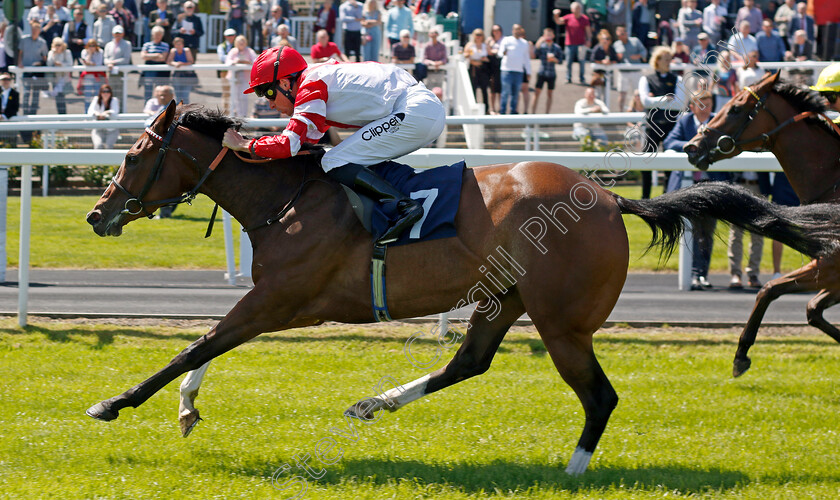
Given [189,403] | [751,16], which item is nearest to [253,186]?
[189,403]

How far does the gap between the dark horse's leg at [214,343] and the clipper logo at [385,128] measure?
2.97ft

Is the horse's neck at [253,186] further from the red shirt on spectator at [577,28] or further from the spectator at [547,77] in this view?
the red shirt on spectator at [577,28]

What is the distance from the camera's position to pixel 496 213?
4.64 meters

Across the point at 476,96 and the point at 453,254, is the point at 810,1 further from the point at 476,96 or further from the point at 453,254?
the point at 453,254

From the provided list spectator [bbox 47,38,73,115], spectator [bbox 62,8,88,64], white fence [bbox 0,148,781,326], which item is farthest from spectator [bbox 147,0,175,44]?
white fence [bbox 0,148,781,326]

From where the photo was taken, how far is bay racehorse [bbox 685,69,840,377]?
6363 millimetres

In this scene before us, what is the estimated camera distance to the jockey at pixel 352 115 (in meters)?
4.64

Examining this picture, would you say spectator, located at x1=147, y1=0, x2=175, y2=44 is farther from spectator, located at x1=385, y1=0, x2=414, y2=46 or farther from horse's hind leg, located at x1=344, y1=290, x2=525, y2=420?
horse's hind leg, located at x1=344, y1=290, x2=525, y2=420

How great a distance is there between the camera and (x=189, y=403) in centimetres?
476

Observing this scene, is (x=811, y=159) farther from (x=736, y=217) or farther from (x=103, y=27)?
(x=103, y=27)

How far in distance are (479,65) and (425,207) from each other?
10.9m

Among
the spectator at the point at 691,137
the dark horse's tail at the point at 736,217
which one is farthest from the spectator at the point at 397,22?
the dark horse's tail at the point at 736,217

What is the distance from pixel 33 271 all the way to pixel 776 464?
741cm

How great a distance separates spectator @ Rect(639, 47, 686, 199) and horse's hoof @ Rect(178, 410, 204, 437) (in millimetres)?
5128
